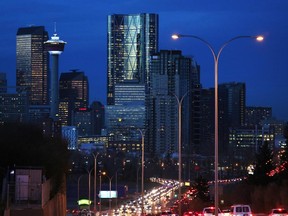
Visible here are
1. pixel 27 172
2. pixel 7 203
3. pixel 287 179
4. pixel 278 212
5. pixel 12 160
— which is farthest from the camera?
pixel 287 179

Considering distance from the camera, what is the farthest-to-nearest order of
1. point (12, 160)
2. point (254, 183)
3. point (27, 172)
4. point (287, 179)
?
point (254, 183) → point (287, 179) → point (12, 160) → point (27, 172)

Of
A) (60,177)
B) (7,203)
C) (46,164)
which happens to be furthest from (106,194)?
(7,203)

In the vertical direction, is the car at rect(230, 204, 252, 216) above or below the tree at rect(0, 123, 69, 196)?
below

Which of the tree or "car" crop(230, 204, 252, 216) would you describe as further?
"car" crop(230, 204, 252, 216)

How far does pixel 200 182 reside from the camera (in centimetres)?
10000

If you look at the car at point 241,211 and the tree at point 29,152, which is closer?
the tree at point 29,152

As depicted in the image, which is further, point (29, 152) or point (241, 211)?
point (241, 211)

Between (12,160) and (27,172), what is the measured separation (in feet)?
12.8

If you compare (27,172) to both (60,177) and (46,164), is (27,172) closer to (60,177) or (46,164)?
(46,164)

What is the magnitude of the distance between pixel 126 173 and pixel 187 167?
12.5 metres

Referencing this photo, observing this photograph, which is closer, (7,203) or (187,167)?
(7,203)

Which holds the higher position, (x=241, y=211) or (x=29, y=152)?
(x=29, y=152)

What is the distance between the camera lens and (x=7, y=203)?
133 feet

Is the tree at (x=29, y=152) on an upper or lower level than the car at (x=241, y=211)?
upper
